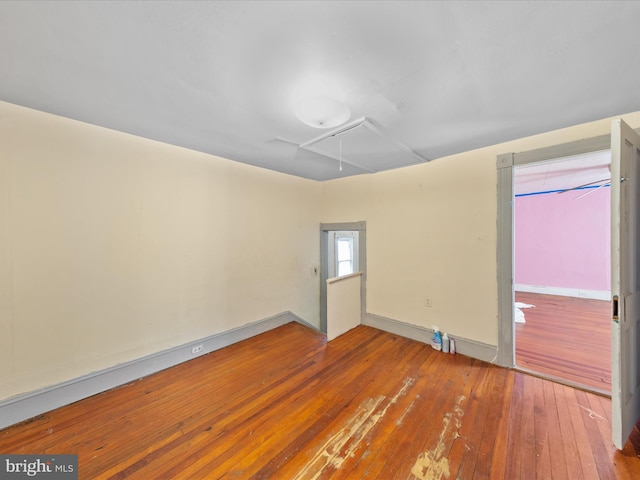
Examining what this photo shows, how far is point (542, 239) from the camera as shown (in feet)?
18.2

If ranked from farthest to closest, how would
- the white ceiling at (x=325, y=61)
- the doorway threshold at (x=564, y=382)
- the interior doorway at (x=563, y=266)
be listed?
the interior doorway at (x=563, y=266), the doorway threshold at (x=564, y=382), the white ceiling at (x=325, y=61)

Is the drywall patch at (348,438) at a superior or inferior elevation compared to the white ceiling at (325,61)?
inferior

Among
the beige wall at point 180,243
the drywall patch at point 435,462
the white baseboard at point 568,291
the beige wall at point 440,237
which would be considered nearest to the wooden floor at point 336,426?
the drywall patch at point 435,462

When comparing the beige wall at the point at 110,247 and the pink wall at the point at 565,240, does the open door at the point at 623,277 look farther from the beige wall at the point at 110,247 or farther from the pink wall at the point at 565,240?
the pink wall at the point at 565,240

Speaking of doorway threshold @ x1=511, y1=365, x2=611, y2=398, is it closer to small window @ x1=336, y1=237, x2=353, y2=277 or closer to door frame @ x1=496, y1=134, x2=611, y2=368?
door frame @ x1=496, y1=134, x2=611, y2=368

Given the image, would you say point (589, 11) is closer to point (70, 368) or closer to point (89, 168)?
point (89, 168)

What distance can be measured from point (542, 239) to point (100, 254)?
8.00 metres

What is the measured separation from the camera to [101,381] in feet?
7.08

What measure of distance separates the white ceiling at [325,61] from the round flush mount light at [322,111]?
0.08 metres

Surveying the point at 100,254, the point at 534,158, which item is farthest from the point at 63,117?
the point at 534,158

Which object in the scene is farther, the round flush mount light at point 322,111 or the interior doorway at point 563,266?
the interior doorway at point 563,266

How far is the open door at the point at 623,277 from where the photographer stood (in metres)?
1.47

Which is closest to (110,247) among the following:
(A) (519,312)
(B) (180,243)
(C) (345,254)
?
(B) (180,243)

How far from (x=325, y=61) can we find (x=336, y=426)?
7.91ft
